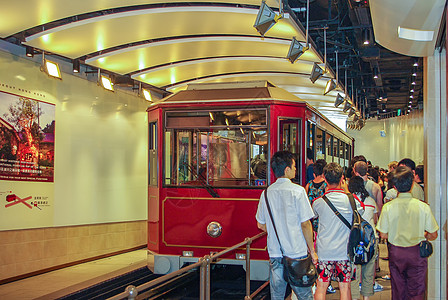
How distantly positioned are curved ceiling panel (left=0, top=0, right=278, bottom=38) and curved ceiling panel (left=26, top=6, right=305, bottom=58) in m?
0.23

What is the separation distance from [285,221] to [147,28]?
15.8ft

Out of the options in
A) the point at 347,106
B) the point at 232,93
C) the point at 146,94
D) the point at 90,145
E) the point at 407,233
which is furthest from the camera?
the point at 347,106

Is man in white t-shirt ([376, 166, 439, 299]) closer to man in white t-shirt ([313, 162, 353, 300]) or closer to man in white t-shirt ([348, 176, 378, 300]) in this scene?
man in white t-shirt ([313, 162, 353, 300])

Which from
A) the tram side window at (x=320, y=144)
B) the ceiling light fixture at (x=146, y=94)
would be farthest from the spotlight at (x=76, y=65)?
the tram side window at (x=320, y=144)

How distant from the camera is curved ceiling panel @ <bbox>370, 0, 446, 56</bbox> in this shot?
5.11m

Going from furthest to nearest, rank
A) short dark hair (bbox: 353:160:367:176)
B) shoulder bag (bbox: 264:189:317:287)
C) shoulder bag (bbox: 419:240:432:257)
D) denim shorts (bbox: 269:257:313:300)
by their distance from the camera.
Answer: short dark hair (bbox: 353:160:367:176) → shoulder bag (bbox: 419:240:432:257) → denim shorts (bbox: 269:257:313:300) → shoulder bag (bbox: 264:189:317:287)

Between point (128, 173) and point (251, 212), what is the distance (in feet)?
17.5

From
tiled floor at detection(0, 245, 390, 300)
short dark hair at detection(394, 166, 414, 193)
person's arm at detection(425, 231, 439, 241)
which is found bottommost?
tiled floor at detection(0, 245, 390, 300)

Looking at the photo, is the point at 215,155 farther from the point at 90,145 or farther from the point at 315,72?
the point at 90,145

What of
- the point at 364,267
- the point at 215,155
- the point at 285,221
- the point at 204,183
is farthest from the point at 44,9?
the point at 364,267

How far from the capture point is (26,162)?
9.32 metres

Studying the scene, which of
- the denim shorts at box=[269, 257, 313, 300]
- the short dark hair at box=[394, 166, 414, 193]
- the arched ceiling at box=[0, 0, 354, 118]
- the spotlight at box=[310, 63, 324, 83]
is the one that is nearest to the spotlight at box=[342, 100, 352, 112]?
the arched ceiling at box=[0, 0, 354, 118]

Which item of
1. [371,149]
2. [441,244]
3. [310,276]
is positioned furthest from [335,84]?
[371,149]

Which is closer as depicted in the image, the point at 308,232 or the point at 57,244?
the point at 308,232
